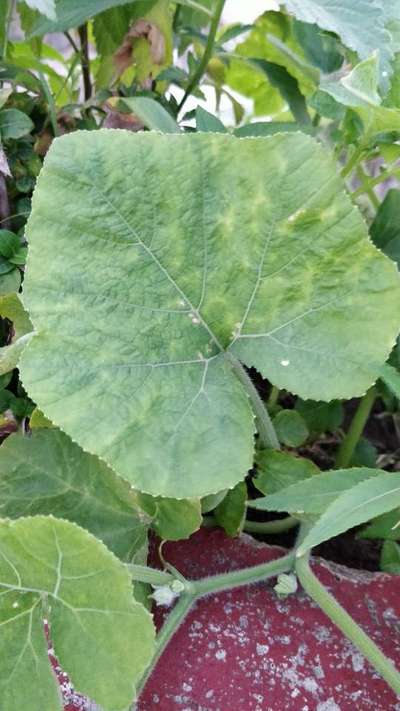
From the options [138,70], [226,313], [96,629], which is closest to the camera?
[96,629]

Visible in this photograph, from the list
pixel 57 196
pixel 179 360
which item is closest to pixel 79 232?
pixel 57 196

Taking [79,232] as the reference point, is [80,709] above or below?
below

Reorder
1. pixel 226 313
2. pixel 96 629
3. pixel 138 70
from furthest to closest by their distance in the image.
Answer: pixel 138 70
pixel 226 313
pixel 96 629

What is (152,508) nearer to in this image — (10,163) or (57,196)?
(57,196)

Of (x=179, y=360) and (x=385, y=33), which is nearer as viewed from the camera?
(x=179, y=360)

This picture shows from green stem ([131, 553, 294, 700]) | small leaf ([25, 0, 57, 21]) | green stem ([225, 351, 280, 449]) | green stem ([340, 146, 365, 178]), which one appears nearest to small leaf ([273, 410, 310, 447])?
green stem ([225, 351, 280, 449])

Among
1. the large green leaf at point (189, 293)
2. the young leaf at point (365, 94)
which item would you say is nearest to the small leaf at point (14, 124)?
the large green leaf at point (189, 293)

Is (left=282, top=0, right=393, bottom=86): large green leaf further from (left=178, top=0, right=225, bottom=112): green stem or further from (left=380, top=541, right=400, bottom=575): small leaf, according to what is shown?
(left=380, top=541, right=400, bottom=575): small leaf

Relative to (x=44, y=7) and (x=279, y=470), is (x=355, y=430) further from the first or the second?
(x=44, y=7)

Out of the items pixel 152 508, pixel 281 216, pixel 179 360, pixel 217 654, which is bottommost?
pixel 217 654
